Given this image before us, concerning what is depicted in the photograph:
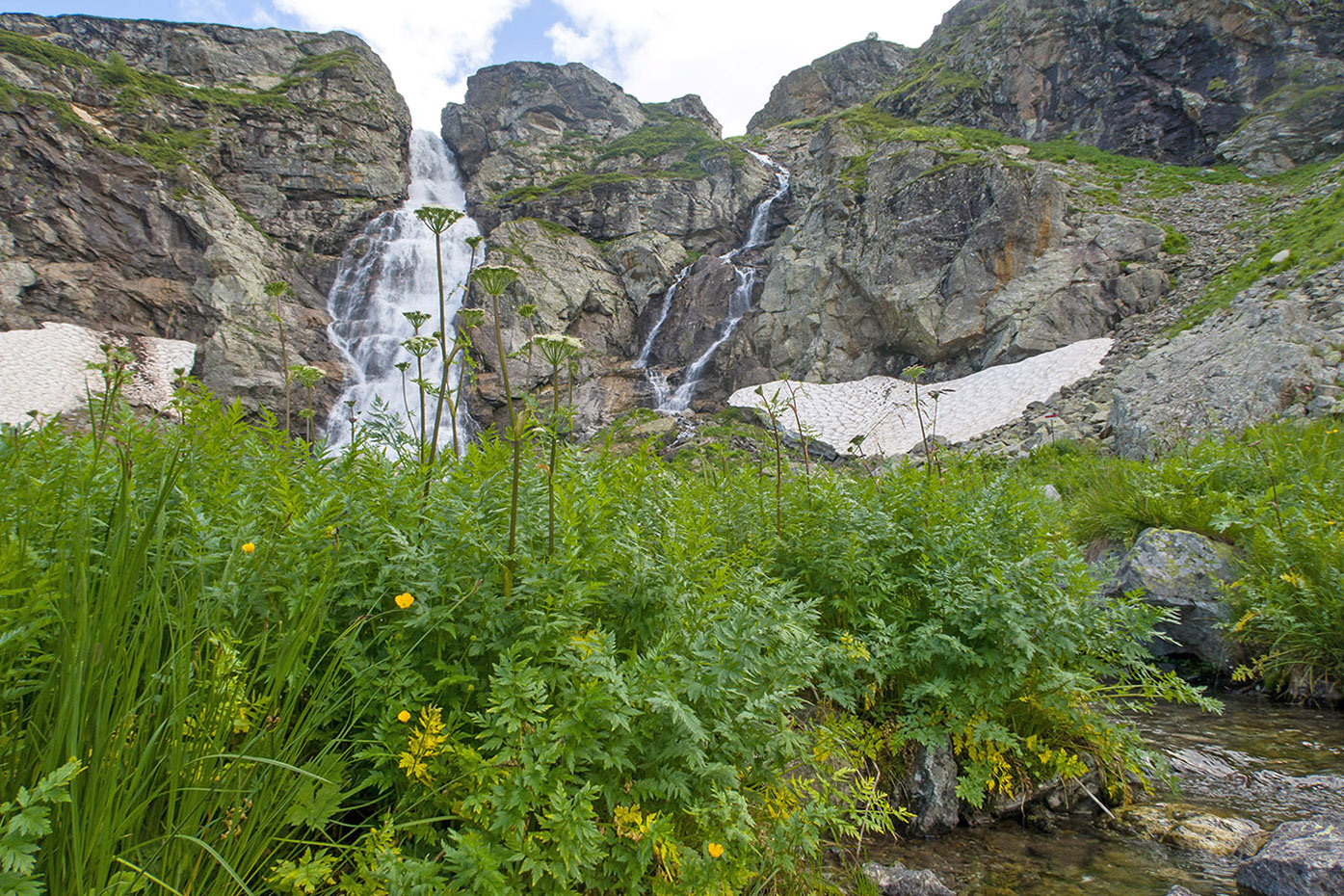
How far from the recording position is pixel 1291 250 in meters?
17.8

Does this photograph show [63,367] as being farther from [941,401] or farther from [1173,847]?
[941,401]

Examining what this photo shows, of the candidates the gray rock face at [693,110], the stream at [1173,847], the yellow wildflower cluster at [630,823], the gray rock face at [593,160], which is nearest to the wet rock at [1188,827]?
the stream at [1173,847]

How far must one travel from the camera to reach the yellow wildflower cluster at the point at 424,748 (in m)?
1.64

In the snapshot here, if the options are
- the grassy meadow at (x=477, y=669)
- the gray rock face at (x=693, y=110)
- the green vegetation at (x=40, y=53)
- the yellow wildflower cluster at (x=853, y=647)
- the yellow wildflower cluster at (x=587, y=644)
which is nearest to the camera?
the grassy meadow at (x=477, y=669)

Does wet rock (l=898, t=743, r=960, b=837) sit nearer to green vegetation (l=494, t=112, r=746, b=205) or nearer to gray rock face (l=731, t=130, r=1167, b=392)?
gray rock face (l=731, t=130, r=1167, b=392)

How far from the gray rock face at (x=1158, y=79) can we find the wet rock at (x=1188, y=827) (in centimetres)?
3573

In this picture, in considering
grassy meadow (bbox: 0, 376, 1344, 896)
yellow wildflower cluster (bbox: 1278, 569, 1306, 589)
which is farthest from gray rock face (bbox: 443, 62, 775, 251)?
grassy meadow (bbox: 0, 376, 1344, 896)

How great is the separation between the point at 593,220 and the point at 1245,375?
106 feet

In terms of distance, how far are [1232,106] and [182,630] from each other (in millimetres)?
43490

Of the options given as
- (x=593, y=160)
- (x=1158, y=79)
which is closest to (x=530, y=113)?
(x=593, y=160)

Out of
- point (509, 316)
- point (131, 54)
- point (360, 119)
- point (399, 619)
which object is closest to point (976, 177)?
point (509, 316)

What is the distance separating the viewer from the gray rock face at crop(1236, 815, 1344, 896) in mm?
2254

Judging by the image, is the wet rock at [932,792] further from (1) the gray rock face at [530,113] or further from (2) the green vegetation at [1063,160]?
(1) the gray rock face at [530,113]

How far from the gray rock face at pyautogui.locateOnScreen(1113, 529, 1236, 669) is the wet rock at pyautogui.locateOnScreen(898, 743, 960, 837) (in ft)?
9.27
